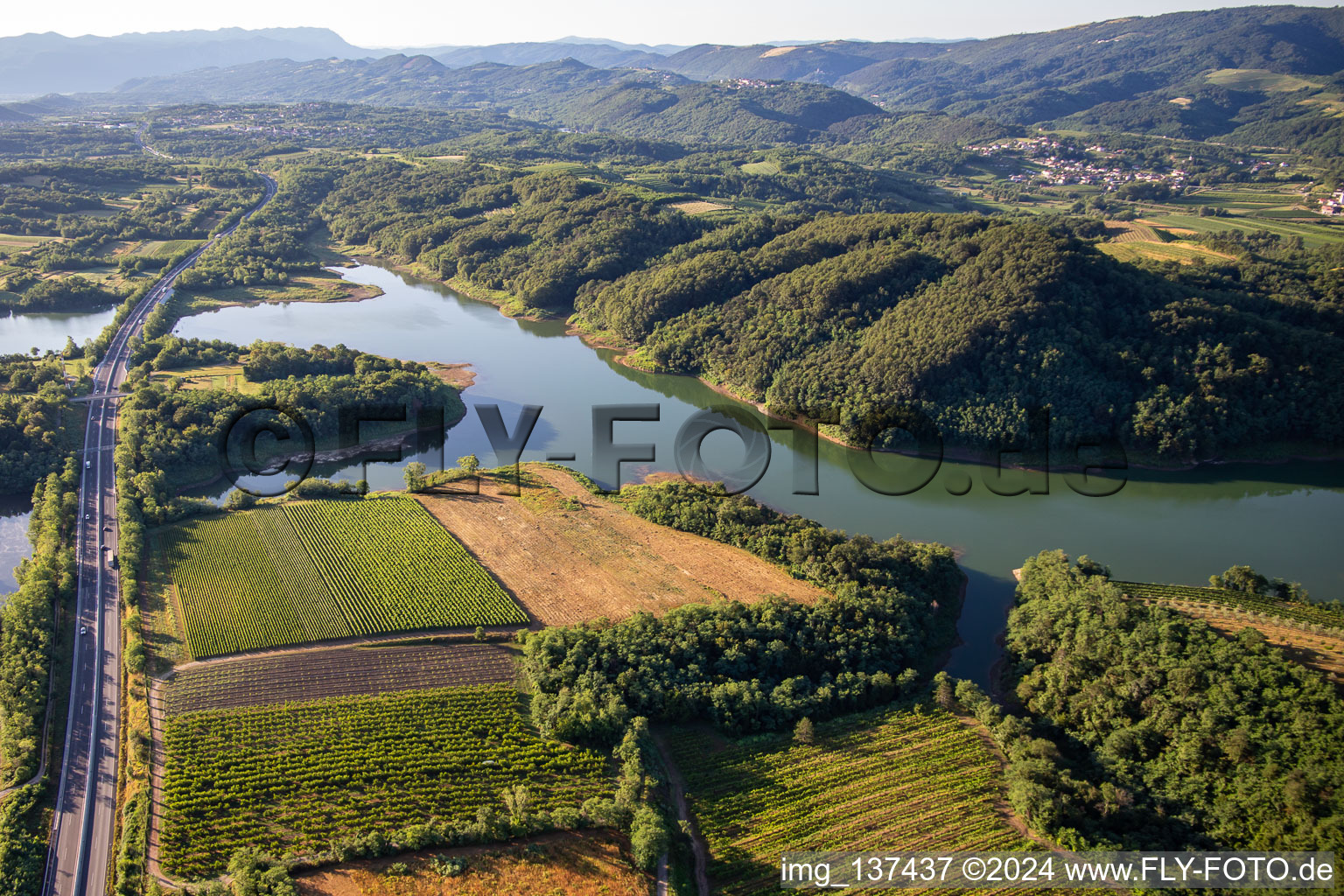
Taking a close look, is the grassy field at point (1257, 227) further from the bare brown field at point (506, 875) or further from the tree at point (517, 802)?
the tree at point (517, 802)

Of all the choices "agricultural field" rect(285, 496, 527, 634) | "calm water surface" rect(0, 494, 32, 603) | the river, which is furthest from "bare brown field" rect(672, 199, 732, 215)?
Result: "calm water surface" rect(0, 494, 32, 603)

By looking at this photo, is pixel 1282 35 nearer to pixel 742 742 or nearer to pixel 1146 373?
pixel 1146 373

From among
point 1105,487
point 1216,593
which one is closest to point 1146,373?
point 1105,487

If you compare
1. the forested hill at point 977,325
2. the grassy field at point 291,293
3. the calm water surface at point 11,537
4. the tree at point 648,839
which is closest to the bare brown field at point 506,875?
the tree at point 648,839

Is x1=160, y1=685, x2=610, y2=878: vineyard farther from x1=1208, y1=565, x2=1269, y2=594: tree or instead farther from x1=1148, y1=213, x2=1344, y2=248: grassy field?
x1=1148, y1=213, x2=1344, y2=248: grassy field

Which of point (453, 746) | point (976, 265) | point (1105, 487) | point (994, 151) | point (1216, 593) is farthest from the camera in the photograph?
point (994, 151)

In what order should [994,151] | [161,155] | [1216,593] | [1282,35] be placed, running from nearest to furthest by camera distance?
[1216,593], [161,155], [994,151], [1282,35]
